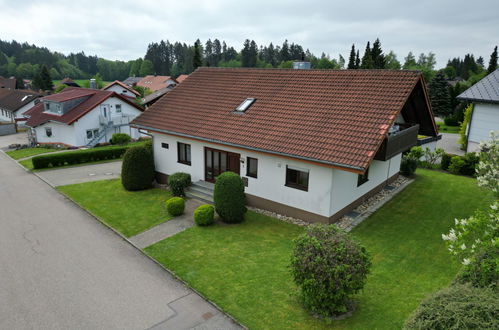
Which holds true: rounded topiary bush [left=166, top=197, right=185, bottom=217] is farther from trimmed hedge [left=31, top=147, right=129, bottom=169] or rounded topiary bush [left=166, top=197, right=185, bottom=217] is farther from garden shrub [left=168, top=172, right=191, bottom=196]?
trimmed hedge [left=31, top=147, right=129, bottom=169]

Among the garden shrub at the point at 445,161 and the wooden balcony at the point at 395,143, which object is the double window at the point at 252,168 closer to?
the wooden balcony at the point at 395,143

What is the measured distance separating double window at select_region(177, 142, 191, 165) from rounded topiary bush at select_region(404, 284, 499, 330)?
1418 cm

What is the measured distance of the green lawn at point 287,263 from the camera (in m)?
8.89

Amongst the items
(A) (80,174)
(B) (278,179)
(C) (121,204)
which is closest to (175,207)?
(C) (121,204)

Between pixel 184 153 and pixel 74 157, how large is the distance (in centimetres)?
1282

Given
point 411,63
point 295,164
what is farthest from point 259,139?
point 411,63

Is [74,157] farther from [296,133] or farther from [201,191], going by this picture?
[296,133]

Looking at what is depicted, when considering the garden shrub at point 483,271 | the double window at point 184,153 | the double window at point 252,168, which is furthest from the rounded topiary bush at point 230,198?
the garden shrub at point 483,271

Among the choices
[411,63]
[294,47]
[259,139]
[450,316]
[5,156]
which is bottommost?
[5,156]

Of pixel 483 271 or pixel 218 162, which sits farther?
pixel 218 162

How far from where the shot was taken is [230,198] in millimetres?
14086

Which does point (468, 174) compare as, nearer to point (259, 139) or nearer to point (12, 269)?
point (259, 139)

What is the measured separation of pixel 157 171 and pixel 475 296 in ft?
56.5

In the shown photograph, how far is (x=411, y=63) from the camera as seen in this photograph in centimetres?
10100
